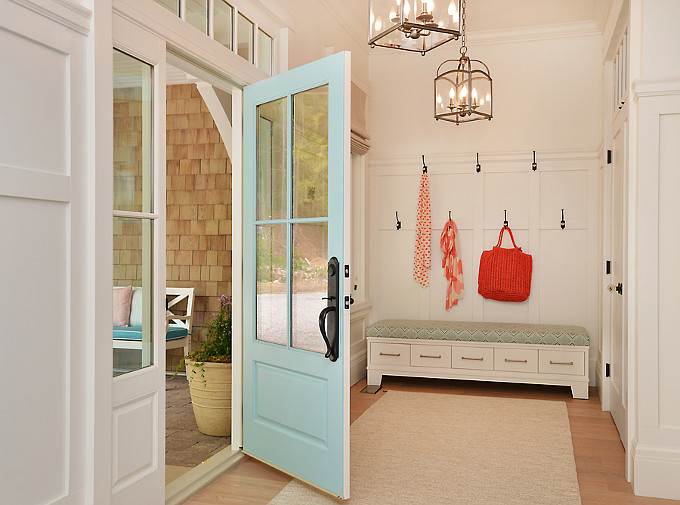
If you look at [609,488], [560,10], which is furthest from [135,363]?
[560,10]

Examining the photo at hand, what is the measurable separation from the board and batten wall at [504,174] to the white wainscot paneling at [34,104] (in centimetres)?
410

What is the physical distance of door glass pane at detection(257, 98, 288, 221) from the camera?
3211mm

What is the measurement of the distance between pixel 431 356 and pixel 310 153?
276cm

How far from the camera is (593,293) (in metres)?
5.37

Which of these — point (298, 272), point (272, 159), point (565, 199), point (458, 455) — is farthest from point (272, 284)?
Result: point (565, 199)

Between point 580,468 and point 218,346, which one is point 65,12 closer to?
point 218,346

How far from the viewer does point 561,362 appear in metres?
4.96

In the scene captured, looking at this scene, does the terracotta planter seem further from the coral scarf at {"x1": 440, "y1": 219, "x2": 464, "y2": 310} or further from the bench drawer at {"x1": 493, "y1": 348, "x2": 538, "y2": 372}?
the coral scarf at {"x1": 440, "y1": 219, "x2": 464, "y2": 310}

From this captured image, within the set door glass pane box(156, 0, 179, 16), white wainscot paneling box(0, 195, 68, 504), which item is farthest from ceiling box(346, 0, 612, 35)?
white wainscot paneling box(0, 195, 68, 504)

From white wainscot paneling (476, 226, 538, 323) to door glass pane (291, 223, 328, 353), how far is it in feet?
9.74

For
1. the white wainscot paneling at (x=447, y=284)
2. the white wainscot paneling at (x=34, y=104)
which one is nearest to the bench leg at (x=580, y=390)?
the white wainscot paneling at (x=447, y=284)

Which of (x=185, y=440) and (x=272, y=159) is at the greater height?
(x=272, y=159)

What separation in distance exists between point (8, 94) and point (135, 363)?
116 cm

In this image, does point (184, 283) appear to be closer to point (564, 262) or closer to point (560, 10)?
point (564, 262)
